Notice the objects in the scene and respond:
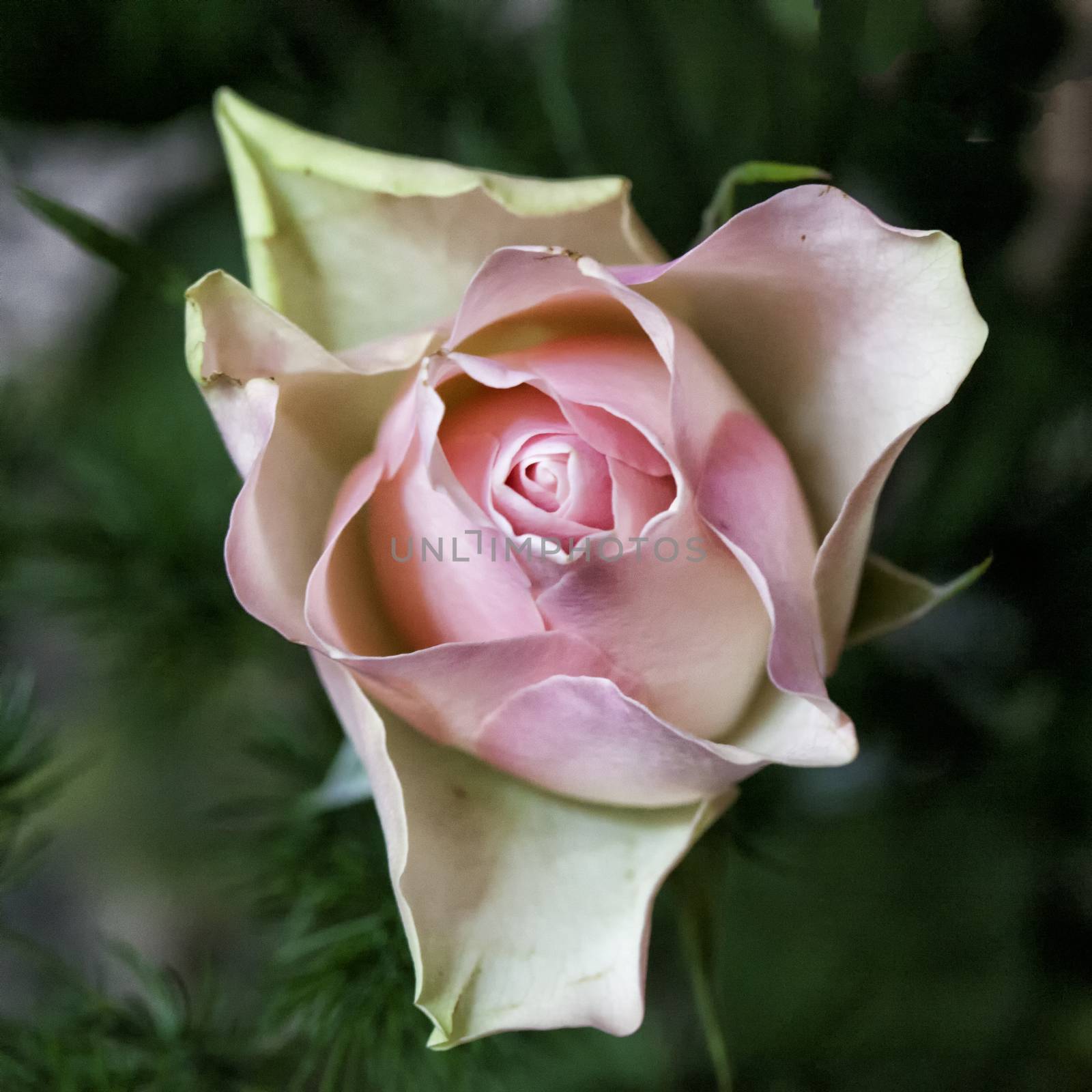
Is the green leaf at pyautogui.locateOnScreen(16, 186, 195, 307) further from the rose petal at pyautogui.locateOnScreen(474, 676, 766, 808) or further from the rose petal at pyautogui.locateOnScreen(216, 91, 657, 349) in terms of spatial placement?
the rose petal at pyautogui.locateOnScreen(474, 676, 766, 808)

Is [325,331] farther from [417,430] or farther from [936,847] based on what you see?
[936,847]

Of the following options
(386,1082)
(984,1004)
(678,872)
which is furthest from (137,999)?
(984,1004)

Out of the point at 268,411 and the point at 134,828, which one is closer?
the point at 268,411

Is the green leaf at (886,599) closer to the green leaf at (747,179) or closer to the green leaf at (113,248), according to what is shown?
the green leaf at (747,179)

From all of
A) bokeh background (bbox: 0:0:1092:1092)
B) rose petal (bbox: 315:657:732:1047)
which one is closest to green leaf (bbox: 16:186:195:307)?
bokeh background (bbox: 0:0:1092:1092)

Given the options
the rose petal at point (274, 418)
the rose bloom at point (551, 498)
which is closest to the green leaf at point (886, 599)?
the rose bloom at point (551, 498)

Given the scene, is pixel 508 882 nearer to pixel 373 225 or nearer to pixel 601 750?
pixel 601 750

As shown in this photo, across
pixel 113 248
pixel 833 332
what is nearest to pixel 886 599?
pixel 833 332

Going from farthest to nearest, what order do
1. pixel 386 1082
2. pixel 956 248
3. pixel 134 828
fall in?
1. pixel 134 828
2. pixel 386 1082
3. pixel 956 248
